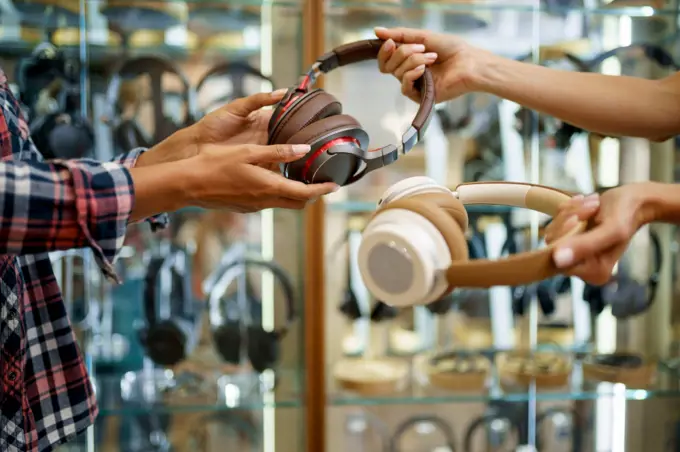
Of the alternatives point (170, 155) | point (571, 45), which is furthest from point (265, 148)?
point (571, 45)

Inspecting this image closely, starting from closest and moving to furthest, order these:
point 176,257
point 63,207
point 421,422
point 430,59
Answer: point 63,207, point 430,59, point 176,257, point 421,422

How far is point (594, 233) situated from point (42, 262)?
2.52ft

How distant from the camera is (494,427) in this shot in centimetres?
183

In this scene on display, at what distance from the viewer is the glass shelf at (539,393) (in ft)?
5.57

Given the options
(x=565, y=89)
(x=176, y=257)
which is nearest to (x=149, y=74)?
(x=176, y=257)

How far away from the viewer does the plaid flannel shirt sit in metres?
0.62

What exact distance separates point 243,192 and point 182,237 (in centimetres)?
109

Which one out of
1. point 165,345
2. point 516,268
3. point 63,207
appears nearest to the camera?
point 516,268

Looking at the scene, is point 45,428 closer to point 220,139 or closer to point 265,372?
point 220,139

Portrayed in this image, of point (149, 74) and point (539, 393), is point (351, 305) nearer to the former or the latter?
point (539, 393)

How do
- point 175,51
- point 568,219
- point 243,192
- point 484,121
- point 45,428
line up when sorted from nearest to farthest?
1. point 568,219
2. point 243,192
3. point 45,428
4. point 175,51
5. point 484,121

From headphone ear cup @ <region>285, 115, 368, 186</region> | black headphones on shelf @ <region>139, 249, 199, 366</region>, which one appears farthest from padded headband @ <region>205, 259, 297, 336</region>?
headphone ear cup @ <region>285, 115, 368, 186</region>

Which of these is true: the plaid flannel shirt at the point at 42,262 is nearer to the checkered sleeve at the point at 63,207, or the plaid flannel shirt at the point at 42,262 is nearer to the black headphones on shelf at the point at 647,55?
the checkered sleeve at the point at 63,207

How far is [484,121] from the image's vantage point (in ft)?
5.90
